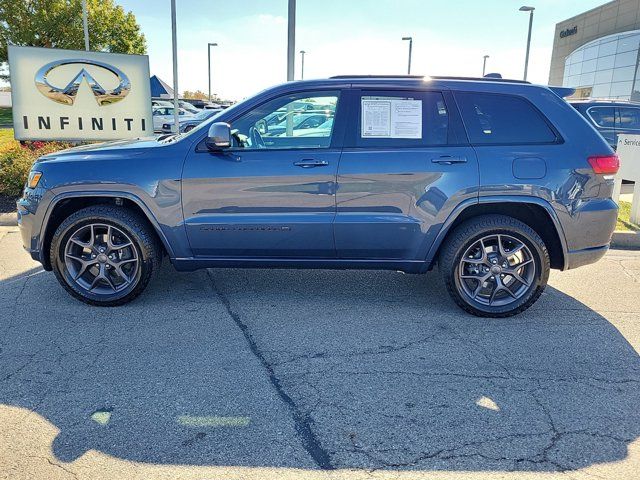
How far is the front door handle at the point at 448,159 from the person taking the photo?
395 centimetres

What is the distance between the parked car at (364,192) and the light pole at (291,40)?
5.27 m

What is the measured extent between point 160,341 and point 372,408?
5.47 ft

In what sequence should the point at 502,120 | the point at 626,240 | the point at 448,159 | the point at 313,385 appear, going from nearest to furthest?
the point at 313,385
the point at 448,159
the point at 502,120
the point at 626,240

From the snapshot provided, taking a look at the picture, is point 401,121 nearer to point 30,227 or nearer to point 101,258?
point 101,258

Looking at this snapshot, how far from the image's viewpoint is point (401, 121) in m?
4.04

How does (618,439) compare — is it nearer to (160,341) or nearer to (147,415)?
(147,415)

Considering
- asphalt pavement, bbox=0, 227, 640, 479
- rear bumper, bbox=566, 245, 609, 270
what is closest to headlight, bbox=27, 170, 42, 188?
asphalt pavement, bbox=0, 227, 640, 479

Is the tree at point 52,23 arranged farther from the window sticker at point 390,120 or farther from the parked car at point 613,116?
the window sticker at point 390,120

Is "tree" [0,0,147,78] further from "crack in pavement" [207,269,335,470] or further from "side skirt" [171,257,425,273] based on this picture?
"crack in pavement" [207,269,335,470]

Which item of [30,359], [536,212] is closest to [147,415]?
[30,359]

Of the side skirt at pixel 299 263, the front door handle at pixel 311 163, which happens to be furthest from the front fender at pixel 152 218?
the front door handle at pixel 311 163

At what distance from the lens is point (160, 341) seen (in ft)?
11.9

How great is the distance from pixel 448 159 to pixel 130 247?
8.90 feet

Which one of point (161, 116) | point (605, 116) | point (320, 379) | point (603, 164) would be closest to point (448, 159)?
point (603, 164)
